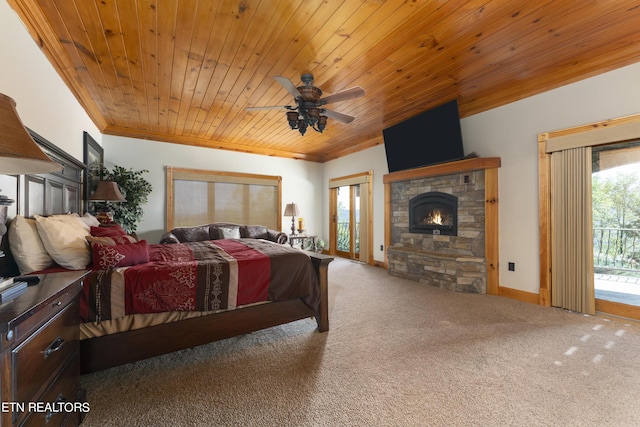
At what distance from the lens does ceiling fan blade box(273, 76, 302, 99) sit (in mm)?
2314

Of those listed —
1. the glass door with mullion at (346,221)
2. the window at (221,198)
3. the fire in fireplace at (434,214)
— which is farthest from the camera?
the glass door with mullion at (346,221)

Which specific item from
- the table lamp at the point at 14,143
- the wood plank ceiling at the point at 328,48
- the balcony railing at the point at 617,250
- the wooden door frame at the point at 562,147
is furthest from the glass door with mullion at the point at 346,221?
the table lamp at the point at 14,143

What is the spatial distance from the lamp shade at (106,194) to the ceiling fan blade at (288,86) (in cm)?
280

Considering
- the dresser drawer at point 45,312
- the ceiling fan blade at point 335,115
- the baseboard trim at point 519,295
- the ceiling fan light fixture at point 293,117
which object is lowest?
the baseboard trim at point 519,295

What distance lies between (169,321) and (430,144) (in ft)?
12.8

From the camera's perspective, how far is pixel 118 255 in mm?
1937

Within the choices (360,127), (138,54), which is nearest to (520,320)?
(360,127)

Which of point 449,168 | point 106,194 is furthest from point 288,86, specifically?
point 106,194

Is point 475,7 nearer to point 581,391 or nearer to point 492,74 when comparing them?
point 492,74

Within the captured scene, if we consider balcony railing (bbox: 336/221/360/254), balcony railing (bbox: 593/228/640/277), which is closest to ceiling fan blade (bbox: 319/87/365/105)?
balcony railing (bbox: 593/228/640/277)

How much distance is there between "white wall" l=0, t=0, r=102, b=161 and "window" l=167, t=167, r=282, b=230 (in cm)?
210

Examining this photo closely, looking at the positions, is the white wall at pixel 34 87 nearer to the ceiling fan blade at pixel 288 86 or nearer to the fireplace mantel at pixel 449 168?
the ceiling fan blade at pixel 288 86

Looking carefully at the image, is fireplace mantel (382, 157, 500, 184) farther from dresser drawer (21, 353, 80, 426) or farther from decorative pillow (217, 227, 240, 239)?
dresser drawer (21, 353, 80, 426)

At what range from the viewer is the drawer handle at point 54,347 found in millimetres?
1081
